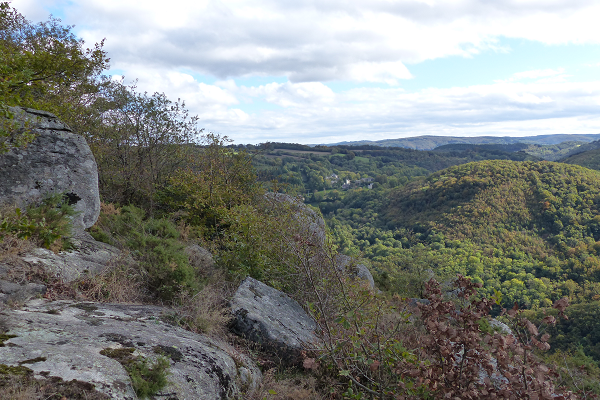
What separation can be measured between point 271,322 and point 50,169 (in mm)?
5085

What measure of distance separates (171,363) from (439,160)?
Answer: 164 meters

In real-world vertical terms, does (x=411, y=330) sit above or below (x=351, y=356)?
below

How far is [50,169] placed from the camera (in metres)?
6.39

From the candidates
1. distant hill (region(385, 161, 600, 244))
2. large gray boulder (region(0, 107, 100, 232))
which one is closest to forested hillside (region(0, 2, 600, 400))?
large gray boulder (region(0, 107, 100, 232))

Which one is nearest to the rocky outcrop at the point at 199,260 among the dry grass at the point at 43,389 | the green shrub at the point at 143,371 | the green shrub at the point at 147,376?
the green shrub at the point at 143,371

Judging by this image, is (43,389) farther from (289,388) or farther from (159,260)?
(159,260)

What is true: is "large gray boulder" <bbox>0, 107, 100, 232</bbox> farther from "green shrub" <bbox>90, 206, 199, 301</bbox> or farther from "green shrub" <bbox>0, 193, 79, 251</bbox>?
"green shrub" <bbox>90, 206, 199, 301</bbox>

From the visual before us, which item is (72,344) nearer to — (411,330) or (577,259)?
(411,330)

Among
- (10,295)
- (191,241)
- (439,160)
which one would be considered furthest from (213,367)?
(439,160)

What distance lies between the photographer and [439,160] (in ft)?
501

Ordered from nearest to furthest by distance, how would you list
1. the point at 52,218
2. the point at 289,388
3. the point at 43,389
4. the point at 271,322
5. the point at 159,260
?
the point at 43,389 < the point at 289,388 < the point at 271,322 < the point at 52,218 < the point at 159,260

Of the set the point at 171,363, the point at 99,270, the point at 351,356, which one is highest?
the point at 99,270

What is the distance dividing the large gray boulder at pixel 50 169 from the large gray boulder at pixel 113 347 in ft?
9.28

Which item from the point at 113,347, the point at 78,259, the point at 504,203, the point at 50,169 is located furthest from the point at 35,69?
the point at 504,203
